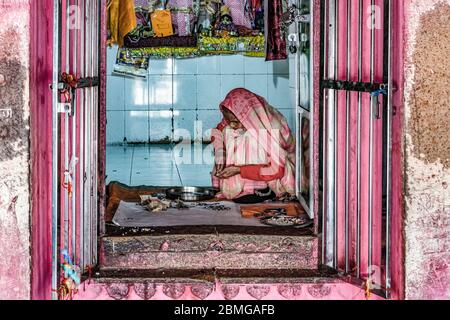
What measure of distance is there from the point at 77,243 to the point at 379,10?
2.21 meters

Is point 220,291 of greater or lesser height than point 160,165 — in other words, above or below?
below

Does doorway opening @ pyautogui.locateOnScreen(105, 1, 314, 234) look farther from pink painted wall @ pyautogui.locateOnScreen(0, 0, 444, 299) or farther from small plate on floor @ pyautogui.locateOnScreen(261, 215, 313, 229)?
pink painted wall @ pyautogui.locateOnScreen(0, 0, 444, 299)

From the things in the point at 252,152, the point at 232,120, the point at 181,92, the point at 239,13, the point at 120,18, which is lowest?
the point at 252,152

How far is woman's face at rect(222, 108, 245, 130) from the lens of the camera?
739 centimetres

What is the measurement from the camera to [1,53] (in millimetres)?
4156

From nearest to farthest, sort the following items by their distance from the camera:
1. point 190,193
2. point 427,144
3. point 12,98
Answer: point 12,98
point 427,144
point 190,193

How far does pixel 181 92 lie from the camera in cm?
1197

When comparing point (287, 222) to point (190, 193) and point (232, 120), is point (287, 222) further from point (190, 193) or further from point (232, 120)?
point (232, 120)

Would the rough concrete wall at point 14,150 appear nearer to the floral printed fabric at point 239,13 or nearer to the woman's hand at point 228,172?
the woman's hand at point 228,172

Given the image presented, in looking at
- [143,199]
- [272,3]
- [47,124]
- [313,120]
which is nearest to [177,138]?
[272,3]

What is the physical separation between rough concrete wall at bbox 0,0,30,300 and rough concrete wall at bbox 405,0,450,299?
2.01 m

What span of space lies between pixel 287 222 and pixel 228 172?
1.49 m

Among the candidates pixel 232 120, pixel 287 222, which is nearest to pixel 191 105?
pixel 232 120

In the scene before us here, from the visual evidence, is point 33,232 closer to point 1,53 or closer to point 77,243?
point 77,243
